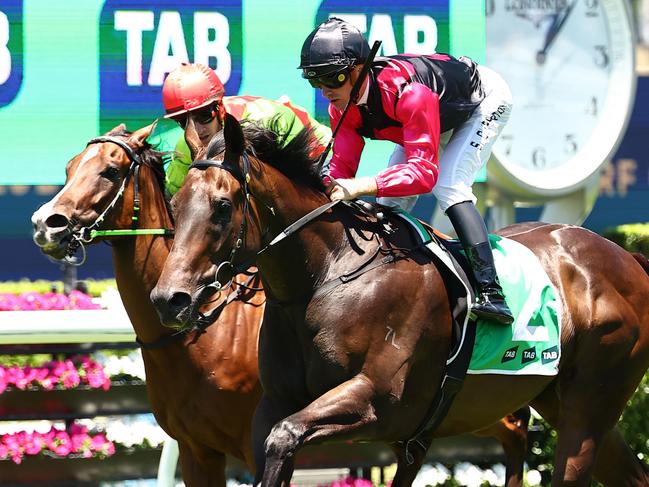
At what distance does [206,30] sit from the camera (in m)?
7.42

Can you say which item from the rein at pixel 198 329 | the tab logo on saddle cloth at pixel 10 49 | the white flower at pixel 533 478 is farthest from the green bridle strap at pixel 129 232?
the tab logo on saddle cloth at pixel 10 49

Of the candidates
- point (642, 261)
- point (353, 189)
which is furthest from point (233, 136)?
point (642, 261)

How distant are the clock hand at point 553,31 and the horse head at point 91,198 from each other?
16.1 feet

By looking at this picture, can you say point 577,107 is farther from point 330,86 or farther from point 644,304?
point 330,86

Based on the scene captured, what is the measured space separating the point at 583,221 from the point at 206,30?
11.8 feet

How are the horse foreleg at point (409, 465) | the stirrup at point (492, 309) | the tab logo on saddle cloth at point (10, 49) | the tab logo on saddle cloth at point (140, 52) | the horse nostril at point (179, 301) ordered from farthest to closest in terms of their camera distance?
the tab logo on saddle cloth at point (140, 52) < the tab logo on saddle cloth at point (10, 49) < the horse foreleg at point (409, 465) < the stirrup at point (492, 309) < the horse nostril at point (179, 301)

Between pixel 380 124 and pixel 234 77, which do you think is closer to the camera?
pixel 380 124

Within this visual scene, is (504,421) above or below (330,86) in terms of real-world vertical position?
below

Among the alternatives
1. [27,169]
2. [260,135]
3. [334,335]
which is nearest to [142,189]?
[260,135]

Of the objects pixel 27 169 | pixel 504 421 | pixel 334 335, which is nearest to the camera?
pixel 334 335

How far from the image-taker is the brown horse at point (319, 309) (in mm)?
3465

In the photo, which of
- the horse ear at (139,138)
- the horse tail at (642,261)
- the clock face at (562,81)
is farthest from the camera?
the clock face at (562,81)

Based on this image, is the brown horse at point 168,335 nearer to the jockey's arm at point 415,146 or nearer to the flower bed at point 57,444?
the flower bed at point 57,444

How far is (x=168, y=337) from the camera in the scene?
445 centimetres
